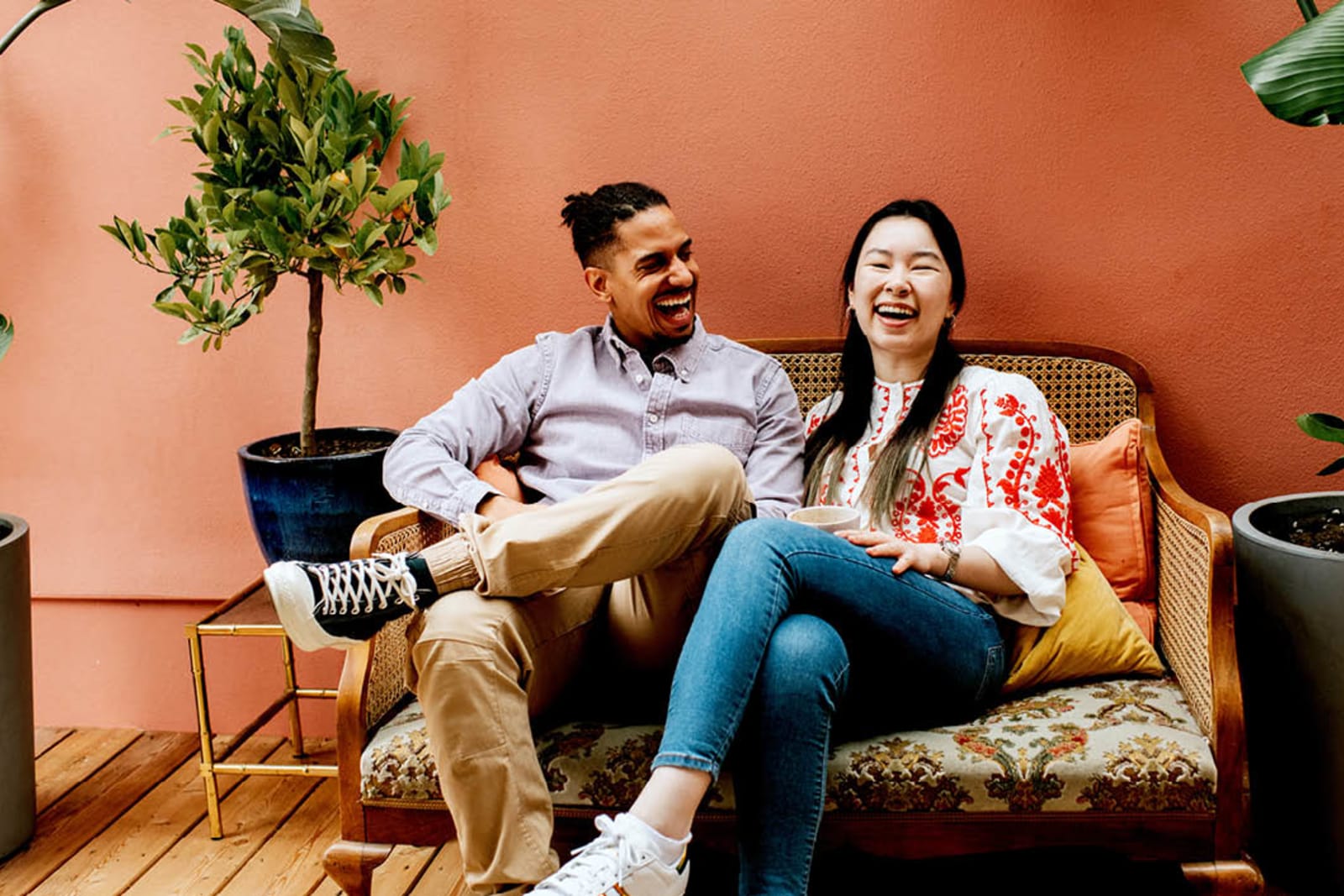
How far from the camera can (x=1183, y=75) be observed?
2.07m

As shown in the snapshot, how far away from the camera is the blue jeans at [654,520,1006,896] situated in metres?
1.40

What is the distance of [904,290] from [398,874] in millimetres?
1332

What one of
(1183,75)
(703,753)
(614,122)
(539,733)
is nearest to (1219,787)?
(703,753)

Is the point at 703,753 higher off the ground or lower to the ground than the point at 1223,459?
lower

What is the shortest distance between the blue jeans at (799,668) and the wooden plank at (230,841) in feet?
3.50

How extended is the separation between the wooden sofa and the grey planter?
829mm

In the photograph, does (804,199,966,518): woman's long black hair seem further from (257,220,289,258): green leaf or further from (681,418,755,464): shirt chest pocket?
(257,220,289,258): green leaf

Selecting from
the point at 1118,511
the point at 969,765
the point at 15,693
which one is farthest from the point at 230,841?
the point at 1118,511

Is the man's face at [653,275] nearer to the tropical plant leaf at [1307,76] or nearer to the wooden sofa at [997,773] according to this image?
the wooden sofa at [997,773]

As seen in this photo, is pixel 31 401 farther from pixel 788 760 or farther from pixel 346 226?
pixel 788 760

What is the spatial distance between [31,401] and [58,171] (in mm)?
505

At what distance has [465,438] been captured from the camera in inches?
75.0

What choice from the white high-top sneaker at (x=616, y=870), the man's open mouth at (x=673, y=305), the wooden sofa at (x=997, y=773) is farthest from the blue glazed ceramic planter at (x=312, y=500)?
the white high-top sneaker at (x=616, y=870)

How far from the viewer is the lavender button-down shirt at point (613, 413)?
1926 mm
